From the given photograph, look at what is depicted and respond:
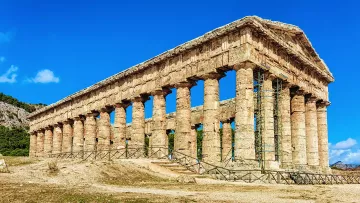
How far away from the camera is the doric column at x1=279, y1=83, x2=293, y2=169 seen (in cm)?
2728

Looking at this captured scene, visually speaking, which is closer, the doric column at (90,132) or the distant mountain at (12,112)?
the doric column at (90,132)

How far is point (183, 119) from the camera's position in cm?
2789

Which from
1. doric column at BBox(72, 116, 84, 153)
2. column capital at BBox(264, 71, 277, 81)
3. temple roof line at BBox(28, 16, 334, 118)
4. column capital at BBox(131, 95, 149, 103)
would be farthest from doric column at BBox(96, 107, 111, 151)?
column capital at BBox(264, 71, 277, 81)

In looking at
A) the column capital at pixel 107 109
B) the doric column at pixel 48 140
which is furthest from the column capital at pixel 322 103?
the doric column at pixel 48 140

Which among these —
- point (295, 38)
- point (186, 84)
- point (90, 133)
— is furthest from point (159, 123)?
point (295, 38)

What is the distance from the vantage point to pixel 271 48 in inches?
1041

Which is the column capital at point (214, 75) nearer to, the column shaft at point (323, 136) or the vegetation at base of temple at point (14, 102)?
the column shaft at point (323, 136)

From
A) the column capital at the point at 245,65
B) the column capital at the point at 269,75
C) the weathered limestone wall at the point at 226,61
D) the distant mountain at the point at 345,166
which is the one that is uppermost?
the weathered limestone wall at the point at 226,61

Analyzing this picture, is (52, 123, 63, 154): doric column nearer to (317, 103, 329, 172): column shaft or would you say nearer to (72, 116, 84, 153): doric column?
(72, 116, 84, 153): doric column

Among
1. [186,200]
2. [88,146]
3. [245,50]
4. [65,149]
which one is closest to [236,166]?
[245,50]

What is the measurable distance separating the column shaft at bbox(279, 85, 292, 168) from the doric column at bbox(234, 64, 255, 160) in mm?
5250

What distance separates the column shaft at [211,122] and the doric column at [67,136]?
2387cm

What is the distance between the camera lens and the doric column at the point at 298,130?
2861cm

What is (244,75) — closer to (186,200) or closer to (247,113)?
(247,113)
